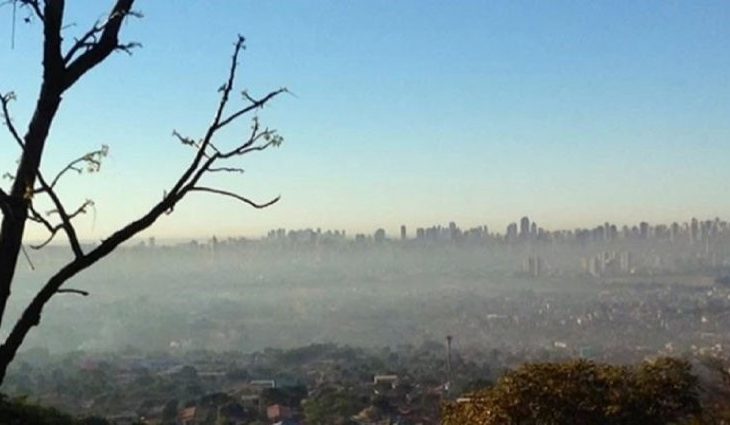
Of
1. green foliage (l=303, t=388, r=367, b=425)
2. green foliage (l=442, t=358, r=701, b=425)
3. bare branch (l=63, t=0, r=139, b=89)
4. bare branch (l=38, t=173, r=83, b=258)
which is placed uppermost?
bare branch (l=63, t=0, r=139, b=89)

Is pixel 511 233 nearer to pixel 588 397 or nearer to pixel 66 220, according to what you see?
pixel 588 397

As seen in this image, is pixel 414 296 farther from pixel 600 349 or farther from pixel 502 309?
pixel 600 349

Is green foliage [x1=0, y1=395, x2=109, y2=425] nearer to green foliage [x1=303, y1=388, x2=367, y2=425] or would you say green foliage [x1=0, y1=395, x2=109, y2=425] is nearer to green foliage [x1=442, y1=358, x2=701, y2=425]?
green foliage [x1=442, y1=358, x2=701, y2=425]

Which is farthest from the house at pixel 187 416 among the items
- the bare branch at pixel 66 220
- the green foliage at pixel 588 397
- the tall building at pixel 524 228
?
the tall building at pixel 524 228

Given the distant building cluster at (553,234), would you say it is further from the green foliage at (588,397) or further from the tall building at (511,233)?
the green foliage at (588,397)

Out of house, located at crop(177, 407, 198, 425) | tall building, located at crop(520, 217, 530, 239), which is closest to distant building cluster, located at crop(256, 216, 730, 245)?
tall building, located at crop(520, 217, 530, 239)

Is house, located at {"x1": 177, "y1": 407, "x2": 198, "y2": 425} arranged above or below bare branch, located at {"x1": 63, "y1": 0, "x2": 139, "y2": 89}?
below

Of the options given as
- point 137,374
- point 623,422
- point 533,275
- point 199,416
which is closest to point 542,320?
point 533,275

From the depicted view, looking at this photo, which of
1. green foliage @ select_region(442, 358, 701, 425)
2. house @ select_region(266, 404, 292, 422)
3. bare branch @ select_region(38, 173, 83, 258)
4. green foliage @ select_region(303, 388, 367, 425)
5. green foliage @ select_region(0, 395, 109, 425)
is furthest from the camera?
house @ select_region(266, 404, 292, 422)

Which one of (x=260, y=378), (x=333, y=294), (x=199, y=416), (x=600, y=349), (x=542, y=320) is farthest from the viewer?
(x=333, y=294)
